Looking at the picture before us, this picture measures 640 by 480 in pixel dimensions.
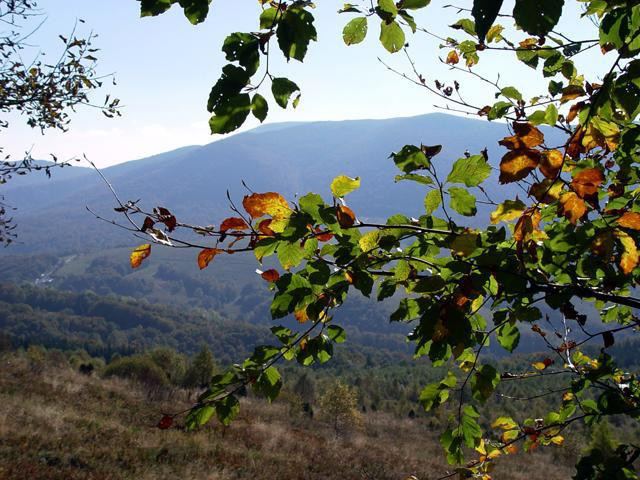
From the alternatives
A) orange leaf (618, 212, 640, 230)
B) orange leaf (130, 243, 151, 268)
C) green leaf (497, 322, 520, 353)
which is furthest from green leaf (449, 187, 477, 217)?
orange leaf (130, 243, 151, 268)

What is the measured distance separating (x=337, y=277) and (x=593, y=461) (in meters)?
1.34

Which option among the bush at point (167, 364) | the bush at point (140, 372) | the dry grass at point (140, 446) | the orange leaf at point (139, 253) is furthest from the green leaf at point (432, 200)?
the bush at point (167, 364)

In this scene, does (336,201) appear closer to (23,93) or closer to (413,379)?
(23,93)

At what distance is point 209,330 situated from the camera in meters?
146

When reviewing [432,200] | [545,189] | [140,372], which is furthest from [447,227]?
[140,372]

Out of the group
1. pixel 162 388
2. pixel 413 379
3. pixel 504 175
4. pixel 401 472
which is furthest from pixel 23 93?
pixel 413 379

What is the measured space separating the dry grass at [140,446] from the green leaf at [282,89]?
10.9 metres

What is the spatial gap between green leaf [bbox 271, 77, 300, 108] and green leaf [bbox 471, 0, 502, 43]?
404mm

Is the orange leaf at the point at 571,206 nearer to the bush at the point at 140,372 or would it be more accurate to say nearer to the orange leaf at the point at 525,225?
the orange leaf at the point at 525,225

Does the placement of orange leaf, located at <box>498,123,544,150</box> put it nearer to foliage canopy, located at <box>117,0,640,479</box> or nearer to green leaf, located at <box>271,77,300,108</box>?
foliage canopy, located at <box>117,0,640,479</box>

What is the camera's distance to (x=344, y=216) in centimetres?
121

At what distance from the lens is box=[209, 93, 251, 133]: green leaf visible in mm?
932

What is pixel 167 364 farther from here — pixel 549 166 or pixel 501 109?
pixel 549 166

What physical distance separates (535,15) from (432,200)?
0.66m
